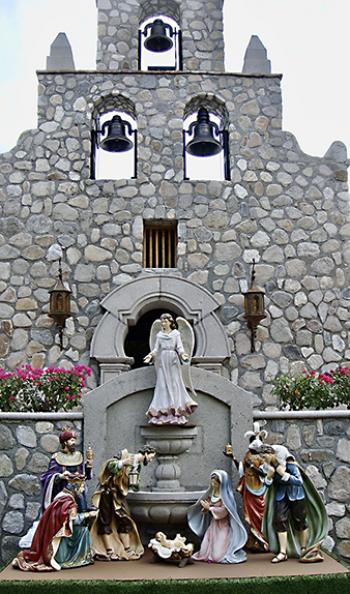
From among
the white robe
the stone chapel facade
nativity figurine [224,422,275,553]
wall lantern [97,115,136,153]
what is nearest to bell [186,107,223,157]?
the stone chapel facade

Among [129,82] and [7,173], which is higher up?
[129,82]

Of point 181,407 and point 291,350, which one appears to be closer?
point 181,407

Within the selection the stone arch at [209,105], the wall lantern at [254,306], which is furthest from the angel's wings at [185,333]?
the stone arch at [209,105]

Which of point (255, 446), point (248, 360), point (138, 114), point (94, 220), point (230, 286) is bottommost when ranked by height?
point (255, 446)

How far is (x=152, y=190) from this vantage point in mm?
10438

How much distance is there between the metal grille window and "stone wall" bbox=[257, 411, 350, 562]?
3.61m

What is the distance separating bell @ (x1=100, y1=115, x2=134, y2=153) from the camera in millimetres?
10430

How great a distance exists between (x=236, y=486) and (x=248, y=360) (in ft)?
9.76

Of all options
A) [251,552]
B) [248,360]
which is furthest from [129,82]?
[251,552]

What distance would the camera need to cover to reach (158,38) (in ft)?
36.7

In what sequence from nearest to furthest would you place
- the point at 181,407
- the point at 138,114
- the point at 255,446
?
1. the point at 255,446
2. the point at 181,407
3. the point at 138,114

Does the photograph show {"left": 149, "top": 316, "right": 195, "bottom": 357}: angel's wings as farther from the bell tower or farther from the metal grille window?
the bell tower

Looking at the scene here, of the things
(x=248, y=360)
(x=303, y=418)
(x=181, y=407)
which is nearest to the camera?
(x=181, y=407)

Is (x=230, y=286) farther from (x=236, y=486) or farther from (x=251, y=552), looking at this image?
(x=251, y=552)
